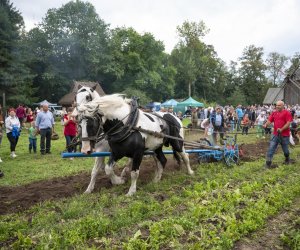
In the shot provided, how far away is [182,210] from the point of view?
5504 millimetres

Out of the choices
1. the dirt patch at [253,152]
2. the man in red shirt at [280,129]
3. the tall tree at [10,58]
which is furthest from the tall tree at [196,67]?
the man in red shirt at [280,129]

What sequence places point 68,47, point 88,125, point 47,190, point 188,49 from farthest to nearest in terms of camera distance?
point 188,49 → point 68,47 → point 47,190 → point 88,125

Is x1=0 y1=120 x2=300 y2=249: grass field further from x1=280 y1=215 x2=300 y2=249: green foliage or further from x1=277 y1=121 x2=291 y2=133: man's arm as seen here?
x1=277 y1=121 x2=291 y2=133: man's arm

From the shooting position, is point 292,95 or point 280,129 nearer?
point 280,129

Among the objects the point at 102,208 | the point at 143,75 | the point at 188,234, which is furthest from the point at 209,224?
the point at 143,75

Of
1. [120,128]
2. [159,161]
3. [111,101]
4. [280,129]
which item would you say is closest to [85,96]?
[111,101]

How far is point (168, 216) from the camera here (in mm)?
5199

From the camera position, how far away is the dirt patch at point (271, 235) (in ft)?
14.7

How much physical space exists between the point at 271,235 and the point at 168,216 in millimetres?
1519

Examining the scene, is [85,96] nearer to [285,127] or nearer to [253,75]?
[285,127]

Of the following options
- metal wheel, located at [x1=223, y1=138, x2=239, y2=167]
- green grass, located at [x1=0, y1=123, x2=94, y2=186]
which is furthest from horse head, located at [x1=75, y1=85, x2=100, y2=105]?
metal wheel, located at [x1=223, y1=138, x2=239, y2=167]

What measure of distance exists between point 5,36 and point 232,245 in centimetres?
3043

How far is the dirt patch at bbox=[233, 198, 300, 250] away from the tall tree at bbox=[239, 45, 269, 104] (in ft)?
215

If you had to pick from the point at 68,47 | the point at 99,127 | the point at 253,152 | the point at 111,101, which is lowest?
the point at 253,152
